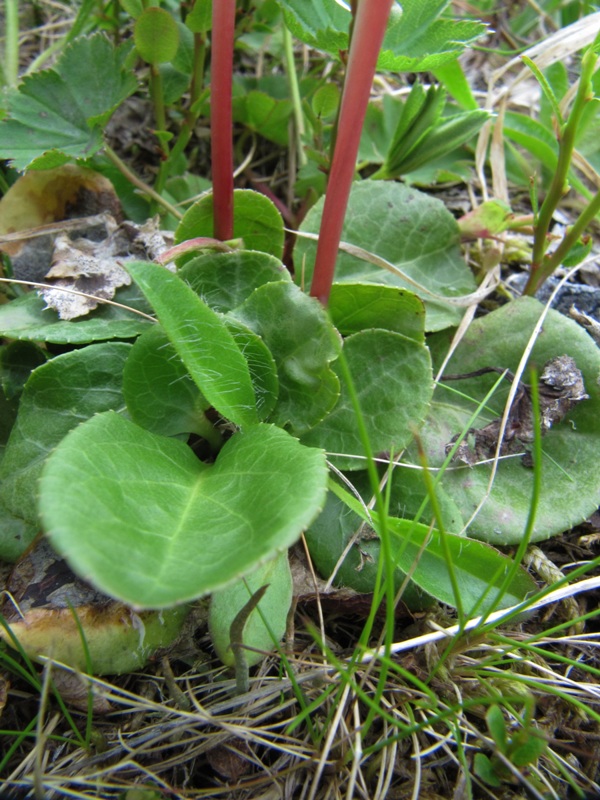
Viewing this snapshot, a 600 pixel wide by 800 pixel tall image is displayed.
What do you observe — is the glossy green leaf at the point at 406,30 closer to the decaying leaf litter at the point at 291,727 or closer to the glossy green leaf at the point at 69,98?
the glossy green leaf at the point at 69,98

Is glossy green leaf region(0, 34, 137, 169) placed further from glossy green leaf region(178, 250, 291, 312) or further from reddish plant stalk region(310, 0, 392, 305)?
reddish plant stalk region(310, 0, 392, 305)

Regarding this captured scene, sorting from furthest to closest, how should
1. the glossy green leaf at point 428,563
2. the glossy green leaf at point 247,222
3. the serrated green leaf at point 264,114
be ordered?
1. the serrated green leaf at point 264,114
2. the glossy green leaf at point 247,222
3. the glossy green leaf at point 428,563

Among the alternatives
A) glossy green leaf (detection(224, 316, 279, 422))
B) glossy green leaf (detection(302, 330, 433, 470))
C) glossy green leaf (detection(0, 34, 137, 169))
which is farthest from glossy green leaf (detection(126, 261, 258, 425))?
glossy green leaf (detection(0, 34, 137, 169))

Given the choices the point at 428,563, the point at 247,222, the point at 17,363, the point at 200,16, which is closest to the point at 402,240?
the point at 247,222

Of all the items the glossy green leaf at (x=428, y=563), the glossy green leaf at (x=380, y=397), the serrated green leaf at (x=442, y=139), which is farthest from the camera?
the serrated green leaf at (x=442, y=139)

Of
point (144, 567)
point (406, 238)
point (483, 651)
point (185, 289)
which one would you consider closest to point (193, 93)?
point (406, 238)

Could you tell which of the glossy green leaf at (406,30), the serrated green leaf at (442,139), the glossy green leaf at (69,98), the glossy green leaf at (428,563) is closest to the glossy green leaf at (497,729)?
the glossy green leaf at (428,563)
